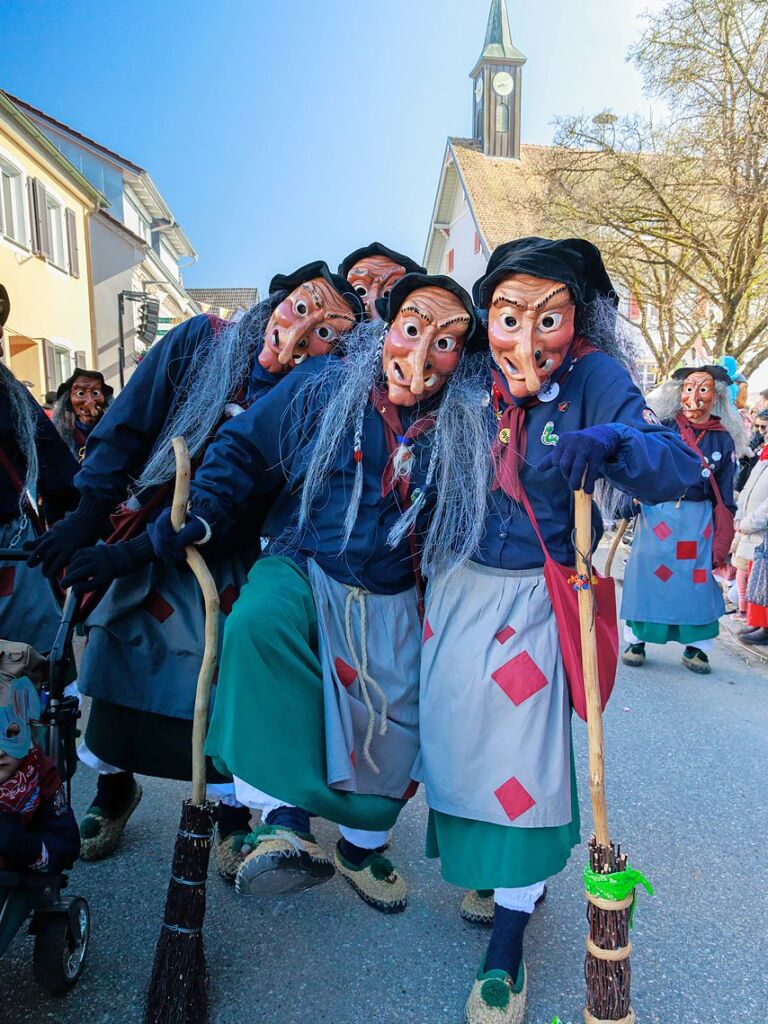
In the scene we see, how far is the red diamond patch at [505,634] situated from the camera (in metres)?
1.86

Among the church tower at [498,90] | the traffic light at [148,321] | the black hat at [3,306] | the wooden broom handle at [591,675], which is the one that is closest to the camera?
the wooden broom handle at [591,675]

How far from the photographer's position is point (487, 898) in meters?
2.19

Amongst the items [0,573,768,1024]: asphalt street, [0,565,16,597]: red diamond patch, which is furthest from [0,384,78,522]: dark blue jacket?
[0,573,768,1024]: asphalt street

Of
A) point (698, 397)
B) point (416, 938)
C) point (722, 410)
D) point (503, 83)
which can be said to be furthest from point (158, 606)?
point (503, 83)

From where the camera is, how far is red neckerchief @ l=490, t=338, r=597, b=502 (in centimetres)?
192

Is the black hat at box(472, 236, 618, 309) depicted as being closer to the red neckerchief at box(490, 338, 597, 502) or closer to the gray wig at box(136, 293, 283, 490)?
the red neckerchief at box(490, 338, 597, 502)

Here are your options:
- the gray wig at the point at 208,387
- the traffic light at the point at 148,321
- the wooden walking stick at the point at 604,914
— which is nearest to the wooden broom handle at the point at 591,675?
the wooden walking stick at the point at 604,914

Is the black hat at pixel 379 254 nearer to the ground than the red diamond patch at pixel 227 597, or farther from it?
farther from it

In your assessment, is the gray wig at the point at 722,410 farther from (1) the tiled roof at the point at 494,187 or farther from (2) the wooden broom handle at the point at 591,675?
(1) the tiled roof at the point at 494,187

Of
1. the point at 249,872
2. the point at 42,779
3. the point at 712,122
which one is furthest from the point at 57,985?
the point at 712,122

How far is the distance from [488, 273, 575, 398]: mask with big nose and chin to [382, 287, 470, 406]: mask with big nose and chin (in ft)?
0.42

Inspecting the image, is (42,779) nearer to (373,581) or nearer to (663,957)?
(373,581)

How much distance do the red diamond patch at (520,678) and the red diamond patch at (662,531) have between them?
2949 mm

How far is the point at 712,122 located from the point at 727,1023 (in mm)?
10887
